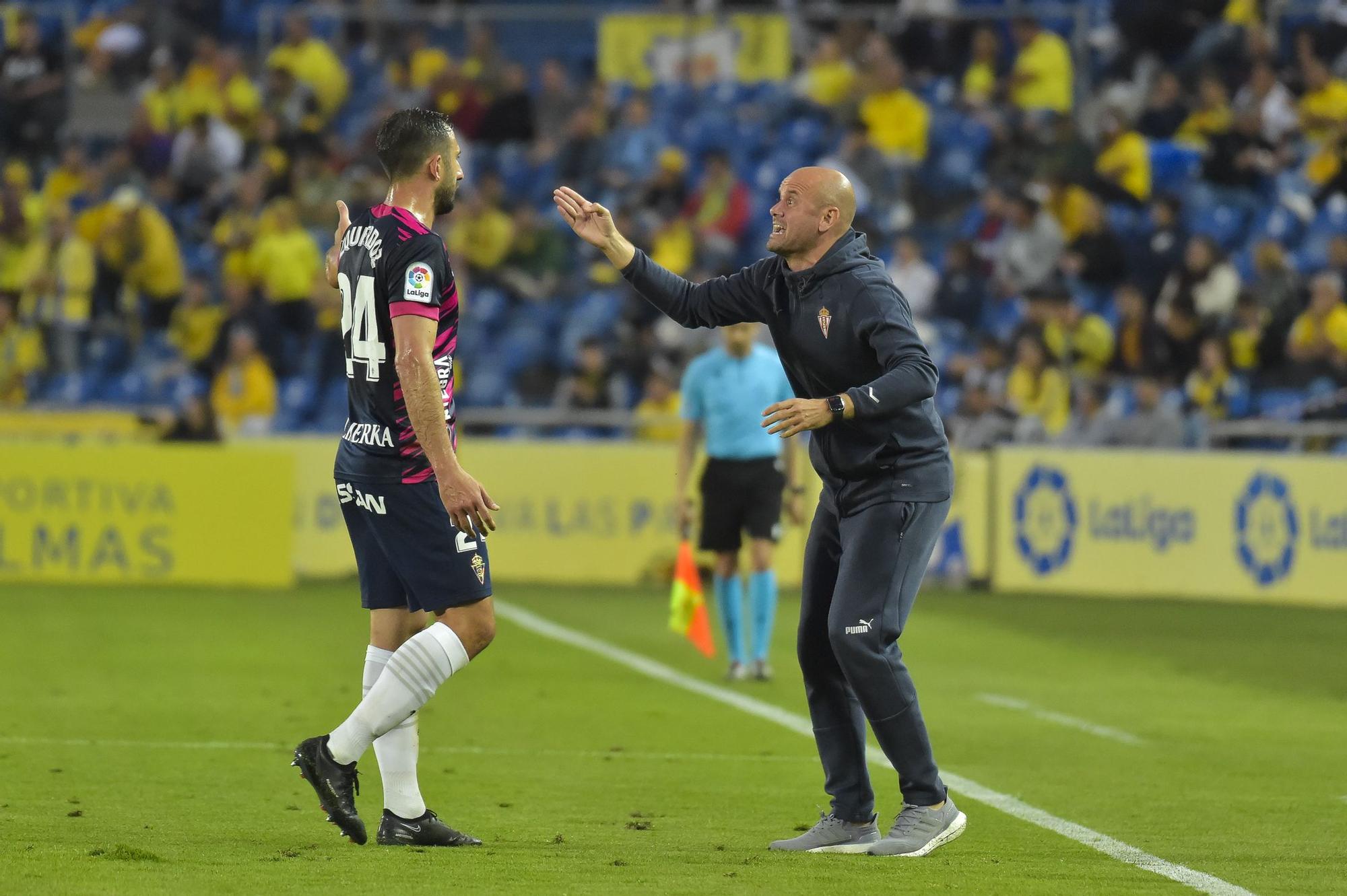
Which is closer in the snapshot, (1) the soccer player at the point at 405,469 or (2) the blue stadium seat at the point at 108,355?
(1) the soccer player at the point at 405,469

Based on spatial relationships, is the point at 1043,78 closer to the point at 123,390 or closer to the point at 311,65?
the point at 311,65

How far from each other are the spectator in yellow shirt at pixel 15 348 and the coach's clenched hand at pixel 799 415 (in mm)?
16414

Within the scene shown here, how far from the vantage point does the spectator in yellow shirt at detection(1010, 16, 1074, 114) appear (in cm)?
2281

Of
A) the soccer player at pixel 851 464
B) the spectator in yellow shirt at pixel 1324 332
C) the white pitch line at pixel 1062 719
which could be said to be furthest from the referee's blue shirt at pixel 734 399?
the spectator in yellow shirt at pixel 1324 332

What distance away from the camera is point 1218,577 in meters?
17.6

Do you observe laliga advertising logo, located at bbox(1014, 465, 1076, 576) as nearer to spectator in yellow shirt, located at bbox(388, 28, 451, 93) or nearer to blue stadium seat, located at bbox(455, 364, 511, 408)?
blue stadium seat, located at bbox(455, 364, 511, 408)

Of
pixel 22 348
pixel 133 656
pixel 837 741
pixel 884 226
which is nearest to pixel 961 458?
pixel 884 226

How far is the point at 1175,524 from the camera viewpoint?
1775 cm

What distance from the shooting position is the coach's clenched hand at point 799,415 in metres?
6.02

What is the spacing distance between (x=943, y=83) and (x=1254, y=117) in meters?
Result: 3.67

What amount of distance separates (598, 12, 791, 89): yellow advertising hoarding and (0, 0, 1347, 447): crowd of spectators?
0.33m

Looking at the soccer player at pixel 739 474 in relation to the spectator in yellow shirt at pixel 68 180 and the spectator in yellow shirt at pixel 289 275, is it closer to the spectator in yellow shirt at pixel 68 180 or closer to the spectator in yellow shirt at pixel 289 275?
the spectator in yellow shirt at pixel 289 275

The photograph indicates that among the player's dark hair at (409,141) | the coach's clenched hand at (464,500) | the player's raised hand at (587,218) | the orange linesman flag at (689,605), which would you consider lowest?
the orange linesman flag at (689,605)

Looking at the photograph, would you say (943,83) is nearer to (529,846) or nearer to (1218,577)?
(1218,577)
